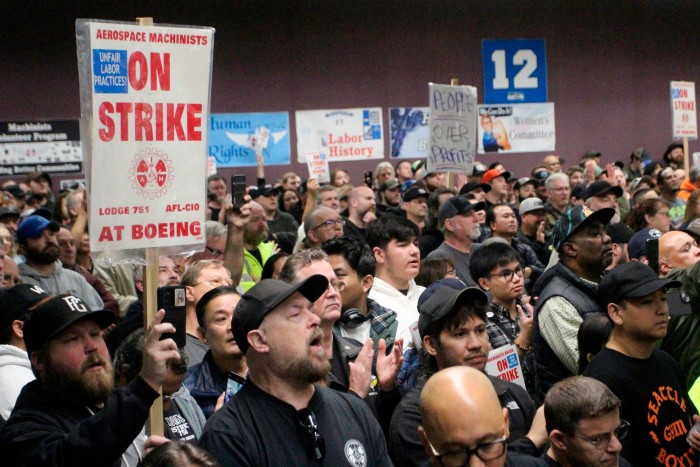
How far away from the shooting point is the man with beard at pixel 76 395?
3266 millimetres

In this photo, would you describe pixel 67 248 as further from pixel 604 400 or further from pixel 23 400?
pixel 604 400

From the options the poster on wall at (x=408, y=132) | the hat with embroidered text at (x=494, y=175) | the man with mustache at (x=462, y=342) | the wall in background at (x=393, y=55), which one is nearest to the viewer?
the man with mustache at (x=462, y=342)

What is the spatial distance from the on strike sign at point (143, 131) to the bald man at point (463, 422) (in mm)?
1540

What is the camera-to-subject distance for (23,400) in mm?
3699

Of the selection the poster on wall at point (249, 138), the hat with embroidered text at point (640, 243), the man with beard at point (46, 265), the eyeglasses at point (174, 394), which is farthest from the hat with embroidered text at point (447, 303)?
the poster on wall at point (249, 138)

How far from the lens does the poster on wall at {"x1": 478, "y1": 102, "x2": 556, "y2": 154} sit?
19.9 m

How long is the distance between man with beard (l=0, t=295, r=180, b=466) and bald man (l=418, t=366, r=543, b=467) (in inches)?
35.0

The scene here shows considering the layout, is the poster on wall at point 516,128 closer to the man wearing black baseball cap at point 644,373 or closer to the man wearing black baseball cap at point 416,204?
the man wearing black baseball cap at point 416,204

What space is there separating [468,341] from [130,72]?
1767mm

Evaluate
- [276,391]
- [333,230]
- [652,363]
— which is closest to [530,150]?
[333,230]

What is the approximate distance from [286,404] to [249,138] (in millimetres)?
14738

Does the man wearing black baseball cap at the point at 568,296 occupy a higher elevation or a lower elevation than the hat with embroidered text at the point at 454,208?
lower

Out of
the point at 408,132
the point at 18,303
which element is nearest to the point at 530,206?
the point at 18,303

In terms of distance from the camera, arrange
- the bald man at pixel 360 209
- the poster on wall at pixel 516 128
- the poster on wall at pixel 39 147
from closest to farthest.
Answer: the bald man at pixel 360 209
the poster on wall at pixel 39 147
the poster on wall at pixel 516 128
